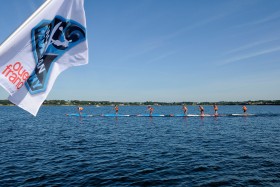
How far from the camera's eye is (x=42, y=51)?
7.38 meters

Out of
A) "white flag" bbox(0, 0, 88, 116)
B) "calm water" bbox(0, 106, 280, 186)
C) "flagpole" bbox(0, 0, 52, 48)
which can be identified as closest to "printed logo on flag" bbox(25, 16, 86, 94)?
"white flag" bbox(0, 0, 88, 116)

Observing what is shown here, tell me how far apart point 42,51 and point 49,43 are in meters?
0.42

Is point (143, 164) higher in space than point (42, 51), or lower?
lower

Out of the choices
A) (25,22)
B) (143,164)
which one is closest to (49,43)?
(25,22)

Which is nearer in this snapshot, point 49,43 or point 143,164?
point 49,43

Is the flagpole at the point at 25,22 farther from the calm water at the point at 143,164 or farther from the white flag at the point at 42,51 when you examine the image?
the calm water at the point at 143,164

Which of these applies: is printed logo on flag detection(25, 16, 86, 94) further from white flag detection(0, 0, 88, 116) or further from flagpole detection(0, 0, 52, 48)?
flagpole detection(0, 0, 52, 48)

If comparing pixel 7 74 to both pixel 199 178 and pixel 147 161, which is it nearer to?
pixel 199 178

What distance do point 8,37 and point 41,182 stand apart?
38.1 ft

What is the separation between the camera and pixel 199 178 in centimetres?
1520

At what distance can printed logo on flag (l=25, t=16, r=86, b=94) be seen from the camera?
→ 23.3 ft

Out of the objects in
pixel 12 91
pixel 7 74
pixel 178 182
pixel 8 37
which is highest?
pixel 8 37

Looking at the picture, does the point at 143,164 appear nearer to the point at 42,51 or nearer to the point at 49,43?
the point at 49,43

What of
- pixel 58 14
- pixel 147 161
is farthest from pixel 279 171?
pixel 58 14
